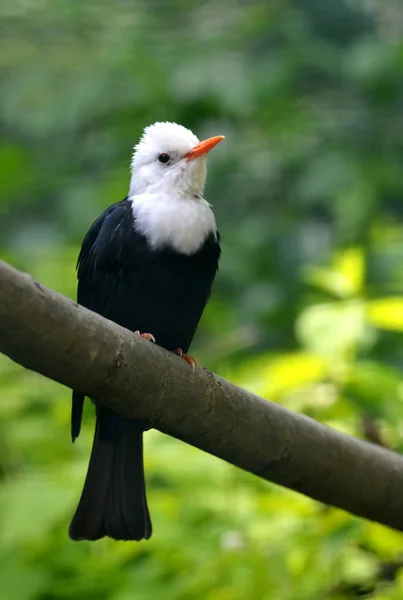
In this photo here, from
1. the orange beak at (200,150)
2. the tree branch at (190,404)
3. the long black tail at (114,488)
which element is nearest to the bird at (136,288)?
the long black tail at (114,488)

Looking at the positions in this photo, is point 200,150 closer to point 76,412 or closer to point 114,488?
point 76,412

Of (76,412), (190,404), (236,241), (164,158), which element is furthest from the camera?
(236,241)

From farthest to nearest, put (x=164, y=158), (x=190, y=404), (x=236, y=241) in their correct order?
(x=236, y=241) < (x=164, y=158) < (x=190, y=404)

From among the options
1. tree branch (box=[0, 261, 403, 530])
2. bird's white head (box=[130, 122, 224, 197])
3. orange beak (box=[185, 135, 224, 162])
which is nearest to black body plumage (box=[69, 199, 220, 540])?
bird's white head (box=[130, 122, 224, 197])

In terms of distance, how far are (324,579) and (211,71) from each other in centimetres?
271

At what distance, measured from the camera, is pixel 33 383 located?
10.4ft

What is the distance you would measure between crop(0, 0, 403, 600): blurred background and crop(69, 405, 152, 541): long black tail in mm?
57

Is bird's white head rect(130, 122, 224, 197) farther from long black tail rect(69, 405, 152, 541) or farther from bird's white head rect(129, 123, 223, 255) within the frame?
long black tail rect(69, 405, 152, 541)

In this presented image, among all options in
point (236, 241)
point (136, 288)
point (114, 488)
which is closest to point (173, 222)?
point (136, 288)

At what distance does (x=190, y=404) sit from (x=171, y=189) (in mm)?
812

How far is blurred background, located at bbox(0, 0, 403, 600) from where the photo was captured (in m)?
2.26

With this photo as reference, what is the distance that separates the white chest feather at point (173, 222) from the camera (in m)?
2.41

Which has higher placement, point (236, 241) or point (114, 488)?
point (114, 488)

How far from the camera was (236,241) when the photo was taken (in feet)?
14.0
